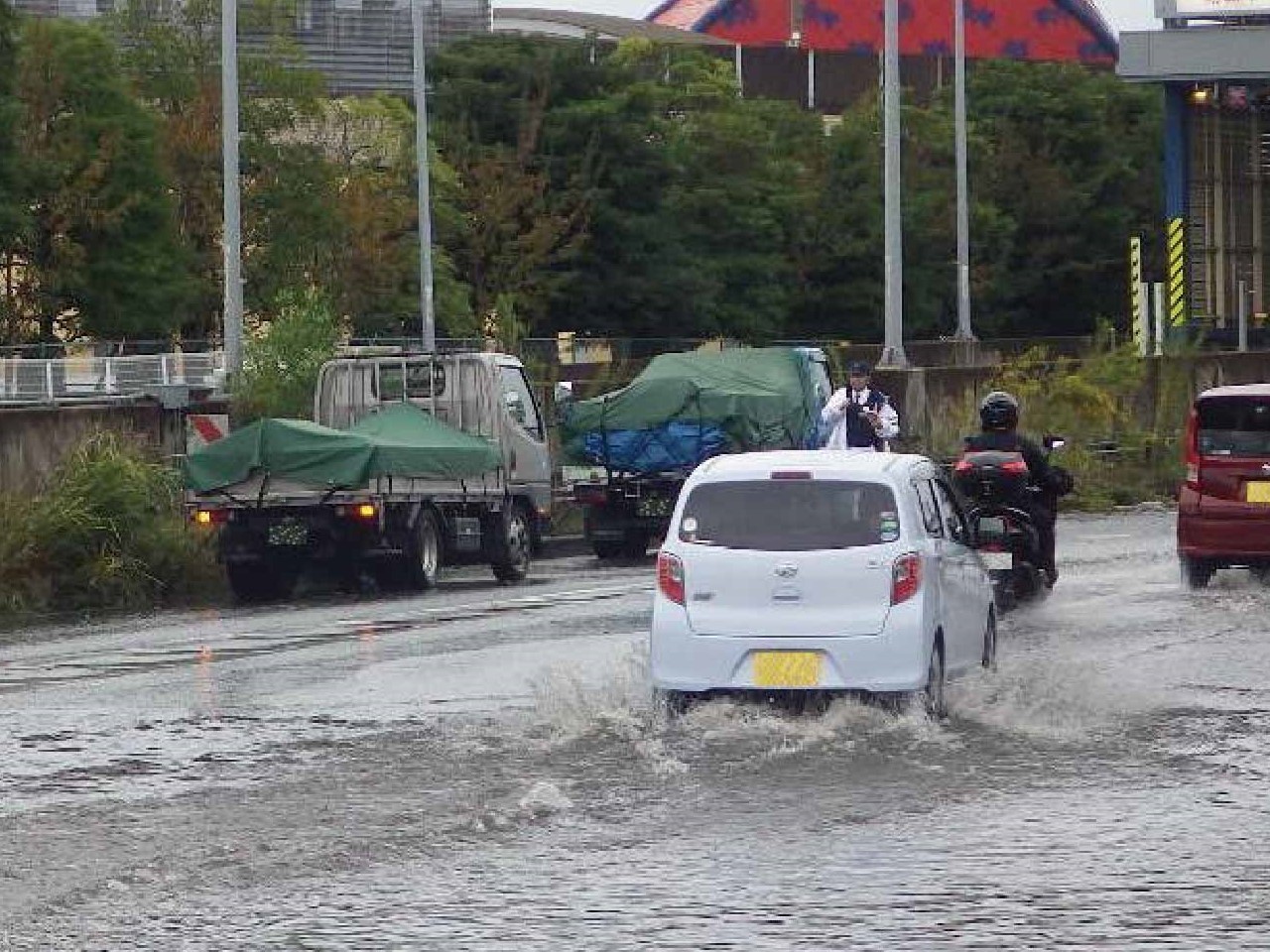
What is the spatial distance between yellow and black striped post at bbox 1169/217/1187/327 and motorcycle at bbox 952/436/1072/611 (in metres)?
44.9

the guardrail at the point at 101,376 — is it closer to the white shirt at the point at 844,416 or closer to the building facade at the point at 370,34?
the white shirt at the point at 844,416

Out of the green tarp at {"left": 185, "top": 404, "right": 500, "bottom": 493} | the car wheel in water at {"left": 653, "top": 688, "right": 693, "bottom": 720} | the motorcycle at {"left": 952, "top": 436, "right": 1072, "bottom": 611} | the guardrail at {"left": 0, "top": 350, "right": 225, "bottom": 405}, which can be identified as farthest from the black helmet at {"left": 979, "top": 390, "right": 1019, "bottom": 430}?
the guardrail at {"left": 0, "top": 350, "right": 225, "bottom": 405}

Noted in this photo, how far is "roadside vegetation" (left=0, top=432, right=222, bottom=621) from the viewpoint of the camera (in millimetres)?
27328

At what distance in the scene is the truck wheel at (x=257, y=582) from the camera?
28219mm

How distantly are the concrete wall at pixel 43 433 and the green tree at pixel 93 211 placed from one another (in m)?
40.4

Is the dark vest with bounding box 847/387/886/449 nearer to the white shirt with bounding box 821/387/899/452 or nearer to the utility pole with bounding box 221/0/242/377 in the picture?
the white shirt with bounding box 821/387/899/452

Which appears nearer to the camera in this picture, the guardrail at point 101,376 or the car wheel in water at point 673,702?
the car wheel in water at point 673,702

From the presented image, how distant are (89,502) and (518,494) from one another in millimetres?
4927

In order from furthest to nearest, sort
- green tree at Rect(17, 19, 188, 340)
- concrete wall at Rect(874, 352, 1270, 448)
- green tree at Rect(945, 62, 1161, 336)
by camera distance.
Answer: green tree at Rect(945, 62, 1161, 336)
green tree at Rect(17, 19, 188, 340)
concrete wall at Rect(874, 352, 1270, 448)

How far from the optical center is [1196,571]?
85.3 ft

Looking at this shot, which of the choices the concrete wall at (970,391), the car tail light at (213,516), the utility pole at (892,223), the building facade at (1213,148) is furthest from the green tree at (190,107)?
the car tail light at (213,516)

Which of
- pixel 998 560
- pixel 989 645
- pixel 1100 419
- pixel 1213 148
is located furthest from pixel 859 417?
pixel 1213 148

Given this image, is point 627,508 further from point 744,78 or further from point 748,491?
point 744,78

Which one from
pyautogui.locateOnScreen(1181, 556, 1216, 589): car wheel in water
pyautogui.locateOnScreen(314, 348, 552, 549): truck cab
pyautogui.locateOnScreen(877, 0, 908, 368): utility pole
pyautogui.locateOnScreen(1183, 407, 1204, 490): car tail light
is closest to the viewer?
pyautogui.locateOnScreen(1183, 407, 1204, 490): car tail light
